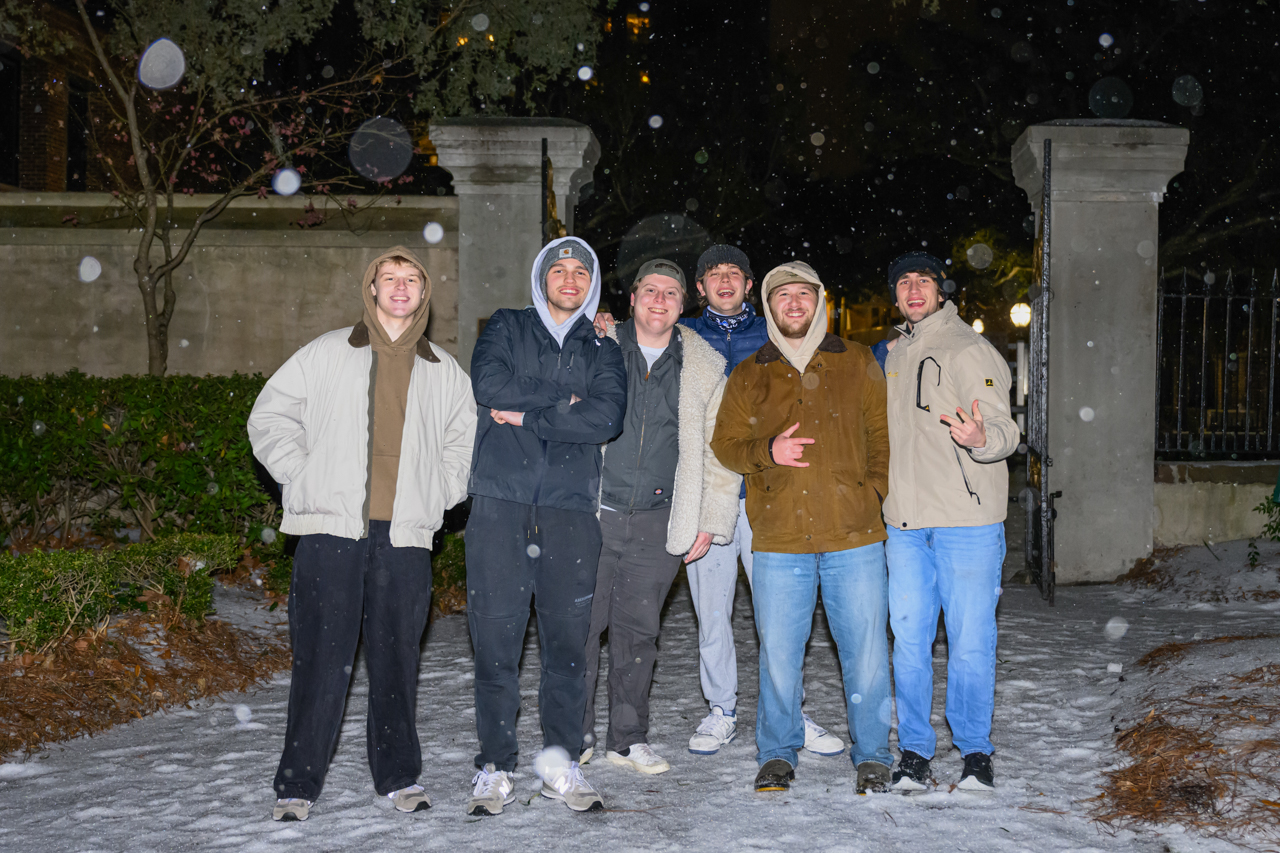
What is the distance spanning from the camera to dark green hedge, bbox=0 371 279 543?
6.97 metres

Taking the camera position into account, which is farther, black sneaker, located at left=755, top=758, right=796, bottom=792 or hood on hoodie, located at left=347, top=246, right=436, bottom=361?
black sneaker, located at left=755, top=758, right=796, bottom=792

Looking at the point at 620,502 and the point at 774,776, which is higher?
the point at 620,502

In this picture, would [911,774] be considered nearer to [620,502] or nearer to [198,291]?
[620,502]

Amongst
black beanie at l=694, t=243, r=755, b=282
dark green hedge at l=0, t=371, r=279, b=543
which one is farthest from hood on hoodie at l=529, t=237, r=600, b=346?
dark green hedge at l=0, t=371, r=279, b=543

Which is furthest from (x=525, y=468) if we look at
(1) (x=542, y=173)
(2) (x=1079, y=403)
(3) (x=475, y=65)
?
(3) (x=475, y=65)

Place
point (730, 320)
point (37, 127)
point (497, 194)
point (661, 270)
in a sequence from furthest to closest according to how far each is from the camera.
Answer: point (37, 127) < point (497, 194) < point (730, 320) < point (661, 270)

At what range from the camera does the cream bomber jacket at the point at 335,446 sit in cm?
382

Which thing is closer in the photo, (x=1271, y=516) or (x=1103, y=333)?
(x=1103, y=333)

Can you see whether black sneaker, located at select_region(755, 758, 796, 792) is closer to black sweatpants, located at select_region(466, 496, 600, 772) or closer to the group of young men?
the group of young men

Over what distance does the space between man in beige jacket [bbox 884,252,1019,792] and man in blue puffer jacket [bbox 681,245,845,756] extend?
652mm

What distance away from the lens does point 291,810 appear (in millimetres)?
3777

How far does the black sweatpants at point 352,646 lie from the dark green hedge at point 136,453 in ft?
10.9

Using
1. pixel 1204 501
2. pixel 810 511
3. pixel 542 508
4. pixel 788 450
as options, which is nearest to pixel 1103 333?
pixel 1204 501

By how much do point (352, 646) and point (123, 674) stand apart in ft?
6.93
